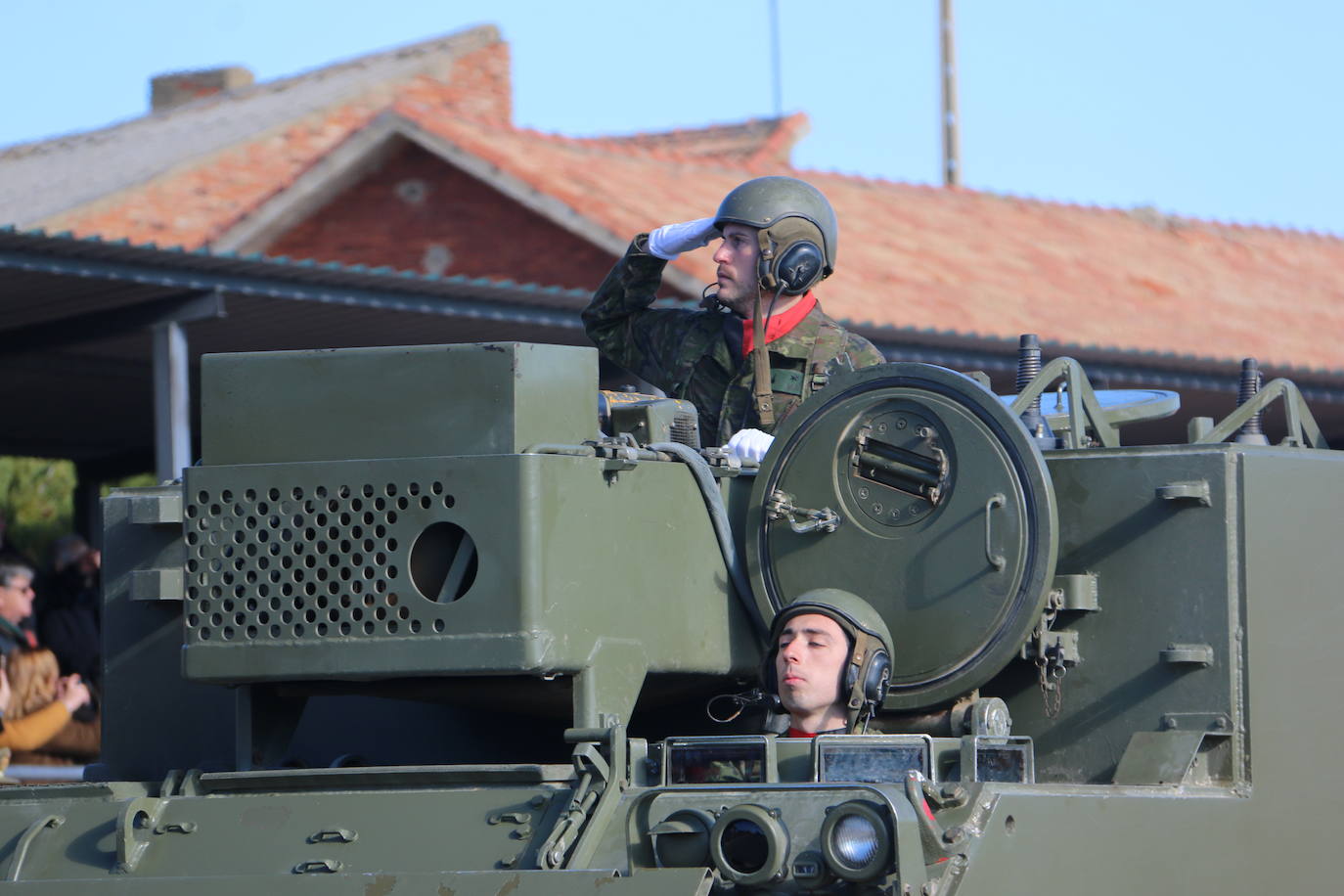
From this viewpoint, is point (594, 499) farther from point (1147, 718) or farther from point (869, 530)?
point (1147, 718)

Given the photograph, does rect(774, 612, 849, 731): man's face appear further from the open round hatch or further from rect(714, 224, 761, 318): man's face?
rect(714, 224, 761, 318): man's face

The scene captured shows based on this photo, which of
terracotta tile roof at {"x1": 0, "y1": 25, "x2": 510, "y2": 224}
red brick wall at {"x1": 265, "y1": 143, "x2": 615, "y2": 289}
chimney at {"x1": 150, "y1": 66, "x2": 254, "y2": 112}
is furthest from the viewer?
chimney at {"x1": 150, "y1": 66, "x2": 254, "y2": 112}

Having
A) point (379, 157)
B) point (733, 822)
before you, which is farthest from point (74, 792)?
point (379, 157)

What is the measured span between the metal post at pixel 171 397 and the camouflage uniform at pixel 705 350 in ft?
21.0

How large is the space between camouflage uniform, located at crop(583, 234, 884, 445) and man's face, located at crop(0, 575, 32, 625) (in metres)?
4.75

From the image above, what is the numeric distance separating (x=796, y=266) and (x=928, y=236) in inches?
571

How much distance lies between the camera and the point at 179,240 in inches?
891

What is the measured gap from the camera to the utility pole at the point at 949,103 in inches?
1329

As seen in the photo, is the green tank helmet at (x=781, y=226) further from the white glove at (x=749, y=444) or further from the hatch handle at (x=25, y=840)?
the hatch handle at (x=25, y=840)

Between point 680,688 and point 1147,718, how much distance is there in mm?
1114

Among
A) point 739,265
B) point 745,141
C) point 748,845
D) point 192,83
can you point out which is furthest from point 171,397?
point 192,83

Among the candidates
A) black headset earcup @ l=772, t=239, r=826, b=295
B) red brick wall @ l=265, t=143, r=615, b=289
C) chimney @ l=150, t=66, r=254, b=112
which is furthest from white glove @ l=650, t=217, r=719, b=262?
chimney @ l=150, t=66, r=254, b=112

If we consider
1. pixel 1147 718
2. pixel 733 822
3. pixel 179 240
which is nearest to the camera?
pixel 733 822

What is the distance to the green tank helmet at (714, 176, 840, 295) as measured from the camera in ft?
20.6
